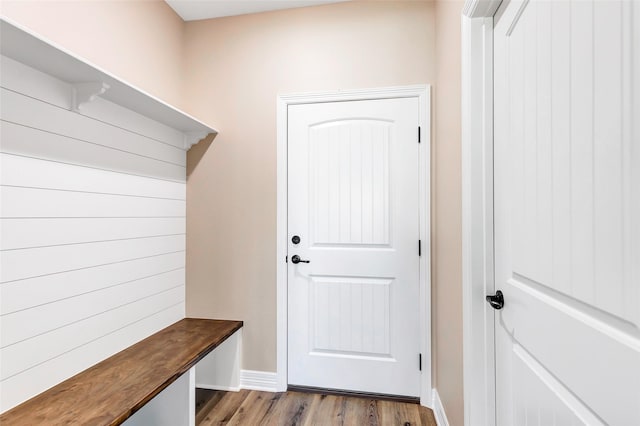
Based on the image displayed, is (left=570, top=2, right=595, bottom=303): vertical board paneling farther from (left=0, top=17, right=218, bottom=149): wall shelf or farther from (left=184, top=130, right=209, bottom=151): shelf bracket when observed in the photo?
(left=184, top=130, right=209, bottom=151): shelf bracket

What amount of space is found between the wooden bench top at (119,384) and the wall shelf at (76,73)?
124 cm

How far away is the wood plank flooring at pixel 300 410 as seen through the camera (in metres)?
1.91

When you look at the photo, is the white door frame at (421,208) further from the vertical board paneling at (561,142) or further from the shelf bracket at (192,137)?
the vertical board paneling at (561,142)

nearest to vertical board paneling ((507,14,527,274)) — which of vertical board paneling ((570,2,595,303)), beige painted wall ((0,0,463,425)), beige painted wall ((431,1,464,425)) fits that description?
vertical board paneling ((570,2,595,303))

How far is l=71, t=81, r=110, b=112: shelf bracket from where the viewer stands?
4.89 ft

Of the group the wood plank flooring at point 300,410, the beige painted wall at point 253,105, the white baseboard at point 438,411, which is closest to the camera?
the white baseboard at point 438,411

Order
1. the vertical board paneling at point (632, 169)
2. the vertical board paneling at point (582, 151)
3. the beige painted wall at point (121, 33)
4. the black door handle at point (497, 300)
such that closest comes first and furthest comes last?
the vertical board paneling at point (632, 169), the vertical board paneling at point (582, 151), the black door handle at point (497, 300), the beige painted wall at point (121, 33)

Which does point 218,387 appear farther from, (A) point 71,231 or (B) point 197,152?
(B) point 197,152

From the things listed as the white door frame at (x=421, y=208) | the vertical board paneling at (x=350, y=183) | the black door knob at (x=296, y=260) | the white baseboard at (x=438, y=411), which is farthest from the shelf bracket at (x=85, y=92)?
the white baseboard at (x=438, y=411)

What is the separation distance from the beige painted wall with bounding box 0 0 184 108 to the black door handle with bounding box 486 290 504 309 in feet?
6.96

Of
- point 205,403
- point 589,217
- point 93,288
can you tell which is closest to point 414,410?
point 205,403

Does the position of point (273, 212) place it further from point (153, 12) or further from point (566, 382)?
point (566, 382)

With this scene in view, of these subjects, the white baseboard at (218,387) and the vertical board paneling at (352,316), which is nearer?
the vertical board paneling at (352,316)

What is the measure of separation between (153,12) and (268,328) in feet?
7.21
